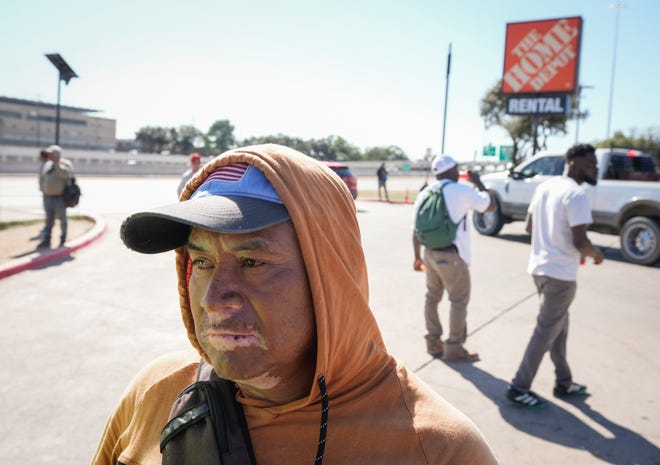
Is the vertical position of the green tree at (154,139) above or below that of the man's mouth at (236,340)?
above

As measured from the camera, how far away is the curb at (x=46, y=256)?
738 centimetres

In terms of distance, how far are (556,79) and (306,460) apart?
23730 mm

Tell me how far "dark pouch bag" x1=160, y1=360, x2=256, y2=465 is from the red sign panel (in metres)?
23.5

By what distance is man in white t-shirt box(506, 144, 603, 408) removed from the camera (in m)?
3.87

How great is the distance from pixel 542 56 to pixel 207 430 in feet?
78.7

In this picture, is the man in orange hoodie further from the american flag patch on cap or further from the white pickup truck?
the white pickup truck

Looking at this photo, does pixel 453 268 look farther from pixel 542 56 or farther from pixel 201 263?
pixel 542 56

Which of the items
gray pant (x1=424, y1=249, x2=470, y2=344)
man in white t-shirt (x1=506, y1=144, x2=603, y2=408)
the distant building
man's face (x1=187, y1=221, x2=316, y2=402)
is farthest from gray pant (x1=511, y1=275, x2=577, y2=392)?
the distant building

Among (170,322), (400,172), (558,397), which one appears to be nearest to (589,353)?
(558,397)

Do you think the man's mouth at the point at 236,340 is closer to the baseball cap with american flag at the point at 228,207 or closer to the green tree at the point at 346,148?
the baseball cap with american flag at the point at 228,207

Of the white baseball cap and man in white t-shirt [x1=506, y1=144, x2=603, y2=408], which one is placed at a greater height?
the white baseball cap

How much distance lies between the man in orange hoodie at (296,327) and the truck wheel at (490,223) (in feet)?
40.5

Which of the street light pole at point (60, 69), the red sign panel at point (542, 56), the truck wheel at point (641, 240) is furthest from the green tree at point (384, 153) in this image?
the truck wheel at point (641, 240)

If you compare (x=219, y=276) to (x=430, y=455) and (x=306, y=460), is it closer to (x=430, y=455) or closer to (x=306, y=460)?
(x=306, y=460)
